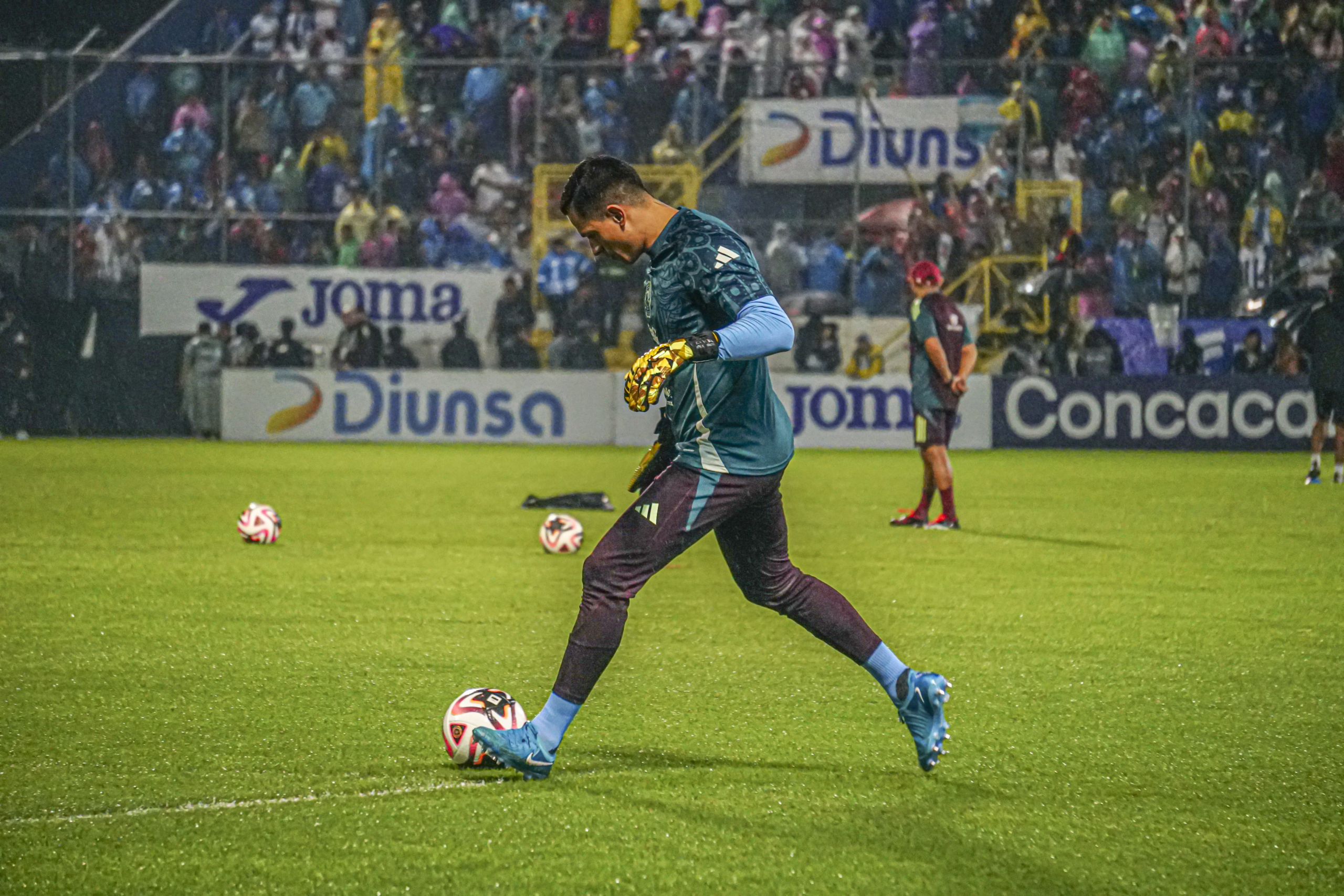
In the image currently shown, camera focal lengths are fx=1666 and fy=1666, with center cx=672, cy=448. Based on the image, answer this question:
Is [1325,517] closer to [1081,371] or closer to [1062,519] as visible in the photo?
[1062,519]

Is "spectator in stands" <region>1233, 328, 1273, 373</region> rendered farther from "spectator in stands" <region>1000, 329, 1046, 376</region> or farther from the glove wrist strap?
the glove wrist strap

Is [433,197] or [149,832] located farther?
[433,197]

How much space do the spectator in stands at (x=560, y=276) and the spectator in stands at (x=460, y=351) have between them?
128 centimetres

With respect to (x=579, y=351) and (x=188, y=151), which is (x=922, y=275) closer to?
(x=579, y=351)

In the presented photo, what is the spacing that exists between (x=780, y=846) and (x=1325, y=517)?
11.7 m

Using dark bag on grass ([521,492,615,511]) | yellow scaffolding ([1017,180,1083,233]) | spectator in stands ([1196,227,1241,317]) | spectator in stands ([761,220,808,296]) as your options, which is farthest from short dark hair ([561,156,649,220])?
spectator in stands ([1196,227,1241,317])

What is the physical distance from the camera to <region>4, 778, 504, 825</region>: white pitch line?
4.62 m

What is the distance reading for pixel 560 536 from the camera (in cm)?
1173

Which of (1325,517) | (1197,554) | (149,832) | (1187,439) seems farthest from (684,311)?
(1187,439)

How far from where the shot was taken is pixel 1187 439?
2405 cm

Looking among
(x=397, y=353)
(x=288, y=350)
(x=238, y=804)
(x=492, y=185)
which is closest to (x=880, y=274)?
(x=492, y=185)

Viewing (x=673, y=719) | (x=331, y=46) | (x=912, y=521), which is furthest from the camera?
(x=331, y=46)

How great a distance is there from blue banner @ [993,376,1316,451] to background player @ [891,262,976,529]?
10715 mm

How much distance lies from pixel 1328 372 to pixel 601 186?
15226 millimetres
